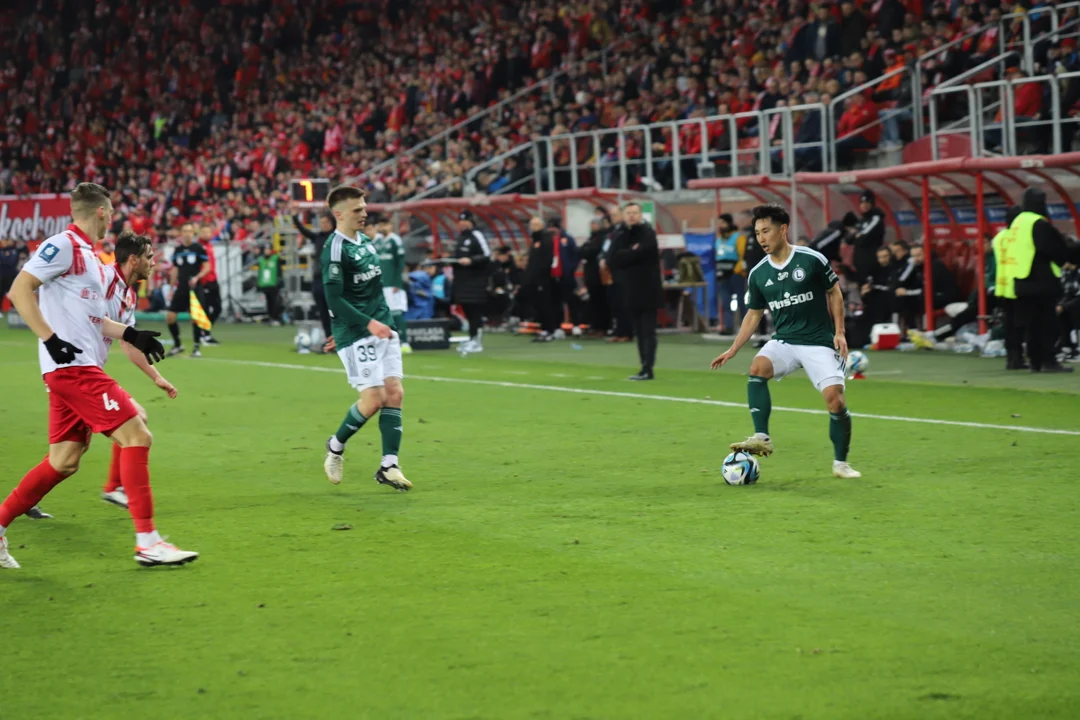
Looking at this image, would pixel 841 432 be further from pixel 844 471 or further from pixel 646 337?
pixel 646 337

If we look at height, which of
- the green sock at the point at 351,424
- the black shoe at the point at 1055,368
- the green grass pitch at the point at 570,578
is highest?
the green sock at the point at 351,424

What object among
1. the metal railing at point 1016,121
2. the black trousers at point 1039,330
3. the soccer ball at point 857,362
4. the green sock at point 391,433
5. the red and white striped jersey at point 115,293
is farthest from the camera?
the metal railing at point 1016,121

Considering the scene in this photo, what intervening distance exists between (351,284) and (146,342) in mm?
2482

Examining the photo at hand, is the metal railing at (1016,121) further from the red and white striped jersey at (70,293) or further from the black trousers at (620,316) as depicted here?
the red and white striped jersey at (70,293)

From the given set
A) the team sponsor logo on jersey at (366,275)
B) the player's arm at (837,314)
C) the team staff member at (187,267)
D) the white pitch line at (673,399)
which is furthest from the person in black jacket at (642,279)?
the team staff member at (187,267)

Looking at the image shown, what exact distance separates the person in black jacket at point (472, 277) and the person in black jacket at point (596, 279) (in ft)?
6.62

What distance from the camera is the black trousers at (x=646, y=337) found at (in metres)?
A: 17.0

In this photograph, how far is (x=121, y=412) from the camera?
723 centimetres

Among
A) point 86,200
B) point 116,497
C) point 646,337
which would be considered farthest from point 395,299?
point 86,200

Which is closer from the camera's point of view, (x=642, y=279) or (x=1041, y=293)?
(x=1041, y=293)

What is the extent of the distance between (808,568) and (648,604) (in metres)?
1.03

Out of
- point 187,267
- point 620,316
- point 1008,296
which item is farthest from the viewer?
point 620,316

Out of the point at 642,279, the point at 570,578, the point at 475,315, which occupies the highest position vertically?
the point at 642,279

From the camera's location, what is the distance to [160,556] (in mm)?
7293
